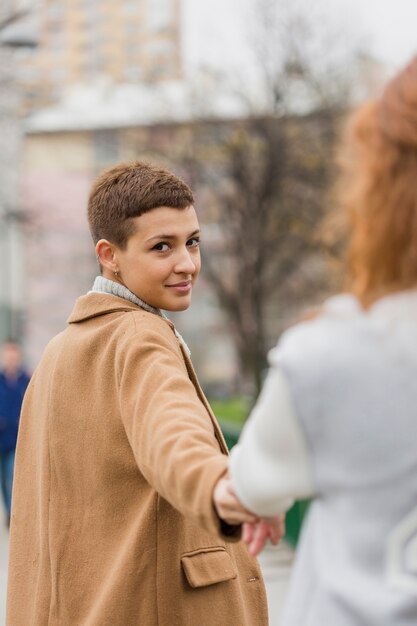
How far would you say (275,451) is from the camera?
1.71 m

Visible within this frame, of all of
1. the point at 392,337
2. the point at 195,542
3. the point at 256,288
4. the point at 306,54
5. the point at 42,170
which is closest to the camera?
the point at 392,337

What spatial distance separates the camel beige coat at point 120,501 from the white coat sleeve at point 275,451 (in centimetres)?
45

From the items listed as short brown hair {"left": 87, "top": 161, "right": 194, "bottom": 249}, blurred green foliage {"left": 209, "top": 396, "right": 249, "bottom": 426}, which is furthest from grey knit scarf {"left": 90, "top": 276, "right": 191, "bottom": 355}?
blurred green foliage {"left": 209, "top": 396, "right": 249, "bottom": 426}

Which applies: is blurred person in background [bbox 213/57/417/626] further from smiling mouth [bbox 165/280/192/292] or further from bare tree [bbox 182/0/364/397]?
bare tree [bbox 182/0/364/397]

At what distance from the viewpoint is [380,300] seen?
1670 millimetres

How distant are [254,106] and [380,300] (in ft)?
62.5

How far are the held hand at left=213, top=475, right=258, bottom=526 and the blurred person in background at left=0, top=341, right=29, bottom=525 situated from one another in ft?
26.5

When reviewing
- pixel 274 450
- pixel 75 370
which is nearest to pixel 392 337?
pixel 274 450

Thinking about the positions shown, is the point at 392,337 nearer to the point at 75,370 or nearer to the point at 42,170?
the point at 75,370

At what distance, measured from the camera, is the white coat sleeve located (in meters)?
1.68

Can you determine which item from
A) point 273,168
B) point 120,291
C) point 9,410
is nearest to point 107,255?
point 120,291

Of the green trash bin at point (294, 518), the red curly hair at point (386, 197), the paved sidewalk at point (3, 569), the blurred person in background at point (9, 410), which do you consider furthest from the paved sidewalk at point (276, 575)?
the red curly hair at point (386, 197)

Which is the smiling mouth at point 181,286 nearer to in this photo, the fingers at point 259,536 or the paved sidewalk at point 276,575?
the fingers at point 259,536

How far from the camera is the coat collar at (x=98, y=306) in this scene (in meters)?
2.69
